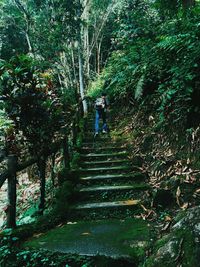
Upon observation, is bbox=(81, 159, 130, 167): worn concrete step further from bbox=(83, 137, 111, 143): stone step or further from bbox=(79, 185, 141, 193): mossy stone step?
bbox=(83, 137, 111, 143): stone step

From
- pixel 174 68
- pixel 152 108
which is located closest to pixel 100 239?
pixel 174 68

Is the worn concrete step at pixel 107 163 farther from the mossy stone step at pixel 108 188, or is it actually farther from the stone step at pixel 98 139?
the stone step at pixel 98 139

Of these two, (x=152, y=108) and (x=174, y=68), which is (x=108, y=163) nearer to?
(x=152, y=108)

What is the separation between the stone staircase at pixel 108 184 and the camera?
5707 mm

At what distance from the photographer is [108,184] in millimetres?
6883

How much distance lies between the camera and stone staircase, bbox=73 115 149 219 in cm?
571

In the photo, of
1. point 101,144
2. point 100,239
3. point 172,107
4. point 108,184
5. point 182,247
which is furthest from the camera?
point 101,144

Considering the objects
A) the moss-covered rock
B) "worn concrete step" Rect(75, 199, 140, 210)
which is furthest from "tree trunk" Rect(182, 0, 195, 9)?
the moss-covered rock

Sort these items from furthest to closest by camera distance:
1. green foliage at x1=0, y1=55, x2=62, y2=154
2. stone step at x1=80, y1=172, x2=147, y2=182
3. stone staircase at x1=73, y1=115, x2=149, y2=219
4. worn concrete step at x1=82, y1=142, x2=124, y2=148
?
1. worn concrete step at x1=82, y1=142, x2=124, y2=148
2. stone step at x1=80, y1=172, x2=147, y2=182
3. stone staircase at x1=73, y1=115, x2=149, y2=219
4. green foliage at x1=0, y1=55, x2=62, y2=154

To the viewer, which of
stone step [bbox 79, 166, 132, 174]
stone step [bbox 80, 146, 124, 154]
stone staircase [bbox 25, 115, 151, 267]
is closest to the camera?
stone staircase [bbox 25, 115, 151, 267]

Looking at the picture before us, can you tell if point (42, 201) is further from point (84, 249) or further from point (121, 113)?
→ point (121, 113)

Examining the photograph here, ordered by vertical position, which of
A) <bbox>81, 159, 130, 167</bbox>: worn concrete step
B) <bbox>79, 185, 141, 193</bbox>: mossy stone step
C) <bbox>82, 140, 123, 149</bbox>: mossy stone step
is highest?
<bbox>82, 140, 123, 149</bbox>: mossy stone step

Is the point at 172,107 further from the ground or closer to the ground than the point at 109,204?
further from the ground

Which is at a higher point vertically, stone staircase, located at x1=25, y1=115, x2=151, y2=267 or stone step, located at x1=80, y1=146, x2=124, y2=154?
stone step, located at x1=80, y1=146, x2=124, y2=154
